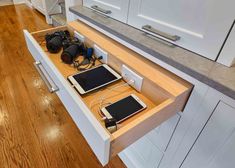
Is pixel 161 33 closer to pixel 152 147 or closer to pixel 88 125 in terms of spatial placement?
pixel 88 125

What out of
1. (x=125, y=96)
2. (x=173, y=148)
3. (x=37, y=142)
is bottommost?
(x=37, y=142)

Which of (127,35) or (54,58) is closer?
(127,35)

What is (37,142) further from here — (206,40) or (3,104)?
(206,40)

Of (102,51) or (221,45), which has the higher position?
(221,45)

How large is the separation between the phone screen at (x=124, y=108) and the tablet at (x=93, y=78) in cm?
13

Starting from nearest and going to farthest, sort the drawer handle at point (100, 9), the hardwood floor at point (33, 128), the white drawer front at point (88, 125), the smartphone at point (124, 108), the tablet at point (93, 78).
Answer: the white drawer front at point (88, 125) < the smartphone at point (124, 108) < the tablet at point (93, 78) < the drawer handle at point (100, 9) < the hardwood floor at point (33, 128)

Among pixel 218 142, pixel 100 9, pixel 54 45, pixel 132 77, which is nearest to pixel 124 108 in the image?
pixel 132 77

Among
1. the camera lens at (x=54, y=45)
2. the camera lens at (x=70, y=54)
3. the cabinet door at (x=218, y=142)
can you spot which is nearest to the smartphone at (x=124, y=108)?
the cabinet door at (x=218, y=142)

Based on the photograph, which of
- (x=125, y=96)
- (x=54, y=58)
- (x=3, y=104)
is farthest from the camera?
(x=3, y=104)

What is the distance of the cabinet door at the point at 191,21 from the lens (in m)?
0.54

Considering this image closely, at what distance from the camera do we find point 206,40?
596 millimetres

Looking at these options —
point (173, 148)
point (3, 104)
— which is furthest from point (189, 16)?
point (3, 104)

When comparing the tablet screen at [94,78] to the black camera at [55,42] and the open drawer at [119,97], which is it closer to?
the open drawer at [119,97]

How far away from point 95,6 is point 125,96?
26.5 inches
